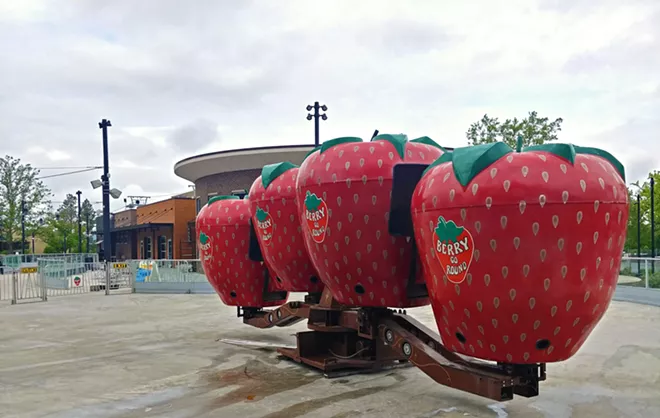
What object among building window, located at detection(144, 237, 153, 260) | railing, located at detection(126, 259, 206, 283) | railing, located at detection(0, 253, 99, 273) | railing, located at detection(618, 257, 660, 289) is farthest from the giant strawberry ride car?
building window, located at detection(144, 237, 153, 260)

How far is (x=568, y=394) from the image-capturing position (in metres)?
6.79

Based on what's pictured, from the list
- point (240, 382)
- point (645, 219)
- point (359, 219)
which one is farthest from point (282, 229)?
point (645, 219)

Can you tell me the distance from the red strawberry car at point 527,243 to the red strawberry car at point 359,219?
1213 mm

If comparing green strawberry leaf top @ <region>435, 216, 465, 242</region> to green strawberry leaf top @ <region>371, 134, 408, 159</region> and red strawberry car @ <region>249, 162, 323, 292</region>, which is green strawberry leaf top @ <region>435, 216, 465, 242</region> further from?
red strawberry car @ <region>249, 162, 323, 292</region>

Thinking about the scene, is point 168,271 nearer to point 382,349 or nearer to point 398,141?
point 382,349

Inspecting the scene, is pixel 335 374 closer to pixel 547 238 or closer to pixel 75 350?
pixel 547 238

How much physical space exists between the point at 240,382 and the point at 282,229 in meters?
1.94

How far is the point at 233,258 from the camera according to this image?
902cm

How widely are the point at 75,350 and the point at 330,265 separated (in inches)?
226

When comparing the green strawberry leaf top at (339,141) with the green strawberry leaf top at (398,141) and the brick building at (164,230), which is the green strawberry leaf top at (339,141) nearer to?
the green strawberry leaf top at (398,141)

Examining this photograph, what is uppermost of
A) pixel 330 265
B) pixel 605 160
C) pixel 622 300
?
pixel 605 160

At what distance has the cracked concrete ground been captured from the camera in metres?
6.20

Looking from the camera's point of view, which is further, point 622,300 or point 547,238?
point 622,300

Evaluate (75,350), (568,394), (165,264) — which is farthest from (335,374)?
(165,264)
